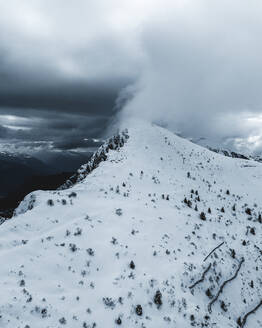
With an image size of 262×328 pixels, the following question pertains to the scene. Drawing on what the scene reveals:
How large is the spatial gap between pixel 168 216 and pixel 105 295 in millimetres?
13647

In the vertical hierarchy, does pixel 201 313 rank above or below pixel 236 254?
below

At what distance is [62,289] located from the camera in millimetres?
16719

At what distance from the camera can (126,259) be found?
20.4 metres

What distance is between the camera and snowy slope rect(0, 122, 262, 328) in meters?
15.6

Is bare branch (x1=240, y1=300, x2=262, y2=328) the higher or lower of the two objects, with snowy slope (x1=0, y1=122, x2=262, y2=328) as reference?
lower

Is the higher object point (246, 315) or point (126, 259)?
point (126, 259)

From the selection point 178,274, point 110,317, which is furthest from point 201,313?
point 110,317

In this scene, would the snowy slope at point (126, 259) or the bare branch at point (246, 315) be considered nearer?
the snowy slope at point (126, 259)

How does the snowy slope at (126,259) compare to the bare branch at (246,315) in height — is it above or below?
above

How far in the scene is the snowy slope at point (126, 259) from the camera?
15.6m

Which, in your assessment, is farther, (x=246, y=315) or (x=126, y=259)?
(x=126, y=259)

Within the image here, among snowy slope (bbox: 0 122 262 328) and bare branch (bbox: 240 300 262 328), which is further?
bare branch (bbox: 240 300 262 328)

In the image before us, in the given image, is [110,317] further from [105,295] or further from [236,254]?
[236,254]

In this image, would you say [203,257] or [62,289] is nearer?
[62,289]
